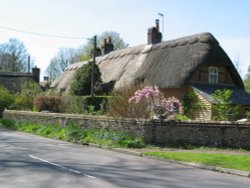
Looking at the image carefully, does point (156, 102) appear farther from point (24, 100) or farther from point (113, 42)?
point (113, 42)

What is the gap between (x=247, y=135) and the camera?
917 inches

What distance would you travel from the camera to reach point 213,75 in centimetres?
4078

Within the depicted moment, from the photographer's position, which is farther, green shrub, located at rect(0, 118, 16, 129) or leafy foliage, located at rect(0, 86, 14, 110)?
leafy foliage, located at rect(0, 86, 14, 110)

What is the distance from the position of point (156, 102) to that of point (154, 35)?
23.3 meters

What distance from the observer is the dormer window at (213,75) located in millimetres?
40500

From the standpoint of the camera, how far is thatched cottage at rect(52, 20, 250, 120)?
37906 mm

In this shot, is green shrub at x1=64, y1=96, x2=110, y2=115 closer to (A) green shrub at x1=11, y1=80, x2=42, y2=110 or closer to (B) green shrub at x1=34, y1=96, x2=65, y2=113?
(B) green shrub at x1=34, y1=96, x2=65, y2=113

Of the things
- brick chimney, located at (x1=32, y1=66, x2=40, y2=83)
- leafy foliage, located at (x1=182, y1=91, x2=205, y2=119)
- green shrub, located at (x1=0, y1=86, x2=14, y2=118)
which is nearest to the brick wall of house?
leafy foliage, located at (x1=182, y1=91, x2=205, y2=119)

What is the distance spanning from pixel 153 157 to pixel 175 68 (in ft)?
68.2

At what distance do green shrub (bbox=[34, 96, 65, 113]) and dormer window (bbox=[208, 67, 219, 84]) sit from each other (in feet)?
43.4

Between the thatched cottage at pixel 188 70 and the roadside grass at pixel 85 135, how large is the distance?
25.5ft

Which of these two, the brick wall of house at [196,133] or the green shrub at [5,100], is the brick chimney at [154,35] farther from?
the brick wall of house at [196,133]

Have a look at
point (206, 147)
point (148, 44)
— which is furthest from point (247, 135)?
point (148, 44)

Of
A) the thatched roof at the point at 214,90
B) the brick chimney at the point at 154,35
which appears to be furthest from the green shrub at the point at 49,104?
the thatched roof at the point at 214,90
